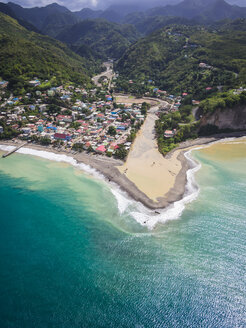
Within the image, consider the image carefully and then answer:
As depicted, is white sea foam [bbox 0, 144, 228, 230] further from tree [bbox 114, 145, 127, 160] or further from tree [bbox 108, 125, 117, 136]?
tree [bbox 108, 125, 117, 136]

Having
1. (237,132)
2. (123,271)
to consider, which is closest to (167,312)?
(123,271)

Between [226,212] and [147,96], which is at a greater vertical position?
[147,96]

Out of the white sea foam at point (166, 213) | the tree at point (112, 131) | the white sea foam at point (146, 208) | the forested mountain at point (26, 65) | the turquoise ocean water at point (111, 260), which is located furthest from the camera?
the forested mountain at point (26, 65)

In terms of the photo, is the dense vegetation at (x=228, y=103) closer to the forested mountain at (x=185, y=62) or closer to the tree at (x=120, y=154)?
the forested mountain at (x=185, y=62)

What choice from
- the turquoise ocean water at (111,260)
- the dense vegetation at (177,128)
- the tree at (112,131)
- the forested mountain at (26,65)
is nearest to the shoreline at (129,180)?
the dense vegetation at (177,128)

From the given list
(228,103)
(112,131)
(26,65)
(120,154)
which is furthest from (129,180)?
(26,65)

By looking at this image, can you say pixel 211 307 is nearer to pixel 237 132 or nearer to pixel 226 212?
pixel 226 212
